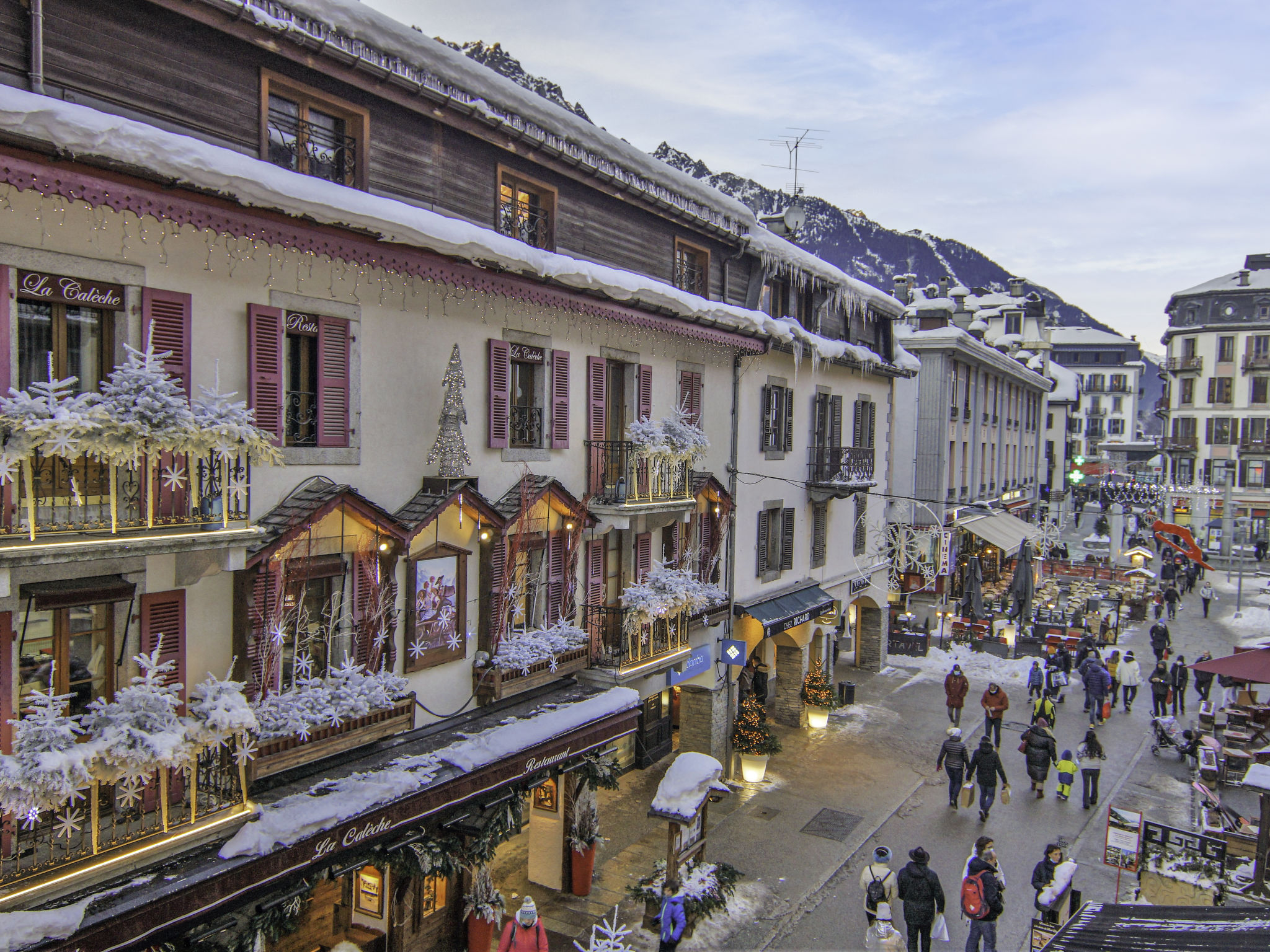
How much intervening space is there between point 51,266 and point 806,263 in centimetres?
1665

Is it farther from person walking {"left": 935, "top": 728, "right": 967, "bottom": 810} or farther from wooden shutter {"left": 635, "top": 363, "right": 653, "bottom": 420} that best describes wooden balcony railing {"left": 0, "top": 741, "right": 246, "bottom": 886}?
person walking {"left": 935, "top": 728, "right": 967, "bottom": 810}

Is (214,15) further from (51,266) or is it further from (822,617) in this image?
(822,617)

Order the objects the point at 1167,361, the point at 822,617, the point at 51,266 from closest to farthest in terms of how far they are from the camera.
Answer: the point at 51,266 → the point at 822,617 → the point at 1167,361

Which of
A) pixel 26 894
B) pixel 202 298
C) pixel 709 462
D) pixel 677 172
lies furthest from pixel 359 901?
pixel 677 172

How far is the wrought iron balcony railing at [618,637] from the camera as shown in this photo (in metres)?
14.7

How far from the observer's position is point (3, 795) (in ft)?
21.8

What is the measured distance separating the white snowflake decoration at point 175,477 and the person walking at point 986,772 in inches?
576

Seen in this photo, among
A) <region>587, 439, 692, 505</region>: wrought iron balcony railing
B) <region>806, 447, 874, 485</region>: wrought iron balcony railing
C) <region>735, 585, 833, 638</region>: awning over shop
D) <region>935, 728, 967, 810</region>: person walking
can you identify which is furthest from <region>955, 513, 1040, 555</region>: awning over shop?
<region>587, 439, 692, 505</region>: wrought iron balcony railing

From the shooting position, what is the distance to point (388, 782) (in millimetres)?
9648

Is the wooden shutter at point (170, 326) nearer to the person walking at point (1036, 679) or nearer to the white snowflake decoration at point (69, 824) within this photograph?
the white snowflake decoration at point (69, 824)

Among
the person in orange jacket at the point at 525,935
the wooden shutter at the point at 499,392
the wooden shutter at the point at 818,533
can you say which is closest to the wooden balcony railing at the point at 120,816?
the person in orange jacket at the point at 525,935

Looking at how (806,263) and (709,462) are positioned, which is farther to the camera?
(806,263)

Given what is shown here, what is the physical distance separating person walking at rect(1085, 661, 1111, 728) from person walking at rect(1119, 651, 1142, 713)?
6.27 ft

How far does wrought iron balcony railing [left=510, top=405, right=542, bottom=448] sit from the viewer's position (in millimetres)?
13242
